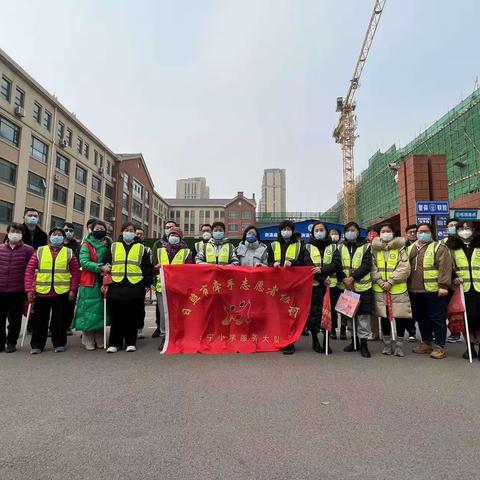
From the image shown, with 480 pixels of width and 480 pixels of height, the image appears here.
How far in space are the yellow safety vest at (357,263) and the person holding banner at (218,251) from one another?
180 cm

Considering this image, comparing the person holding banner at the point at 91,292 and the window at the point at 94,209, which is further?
the window at the point at 94,209

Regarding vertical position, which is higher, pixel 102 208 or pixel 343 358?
pixel 102 208

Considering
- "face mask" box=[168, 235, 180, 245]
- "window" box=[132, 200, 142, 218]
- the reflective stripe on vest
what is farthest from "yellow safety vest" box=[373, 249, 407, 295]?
"window" box=[132, 200, 142, 218]

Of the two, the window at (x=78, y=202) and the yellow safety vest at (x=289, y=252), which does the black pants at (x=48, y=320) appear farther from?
the window at (x=78, y=202)

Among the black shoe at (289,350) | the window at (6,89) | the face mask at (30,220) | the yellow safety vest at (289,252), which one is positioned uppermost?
the window at (6,89)

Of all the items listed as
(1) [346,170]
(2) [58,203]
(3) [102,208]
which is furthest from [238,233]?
(2) [58,203]

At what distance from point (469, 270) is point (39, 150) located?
1299 inches

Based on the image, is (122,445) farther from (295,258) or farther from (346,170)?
(346,170)

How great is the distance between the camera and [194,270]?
18.1 feet

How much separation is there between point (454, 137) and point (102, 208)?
36.5 meters

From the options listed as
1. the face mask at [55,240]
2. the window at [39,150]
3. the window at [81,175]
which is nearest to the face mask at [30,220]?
the face mask at [55,240]

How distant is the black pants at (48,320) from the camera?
5.29 metres

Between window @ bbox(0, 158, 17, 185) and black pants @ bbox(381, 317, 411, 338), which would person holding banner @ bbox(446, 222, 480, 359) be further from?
window @ bbox(0, 158, 17, 185)

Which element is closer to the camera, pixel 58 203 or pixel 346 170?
pixel 58 203
